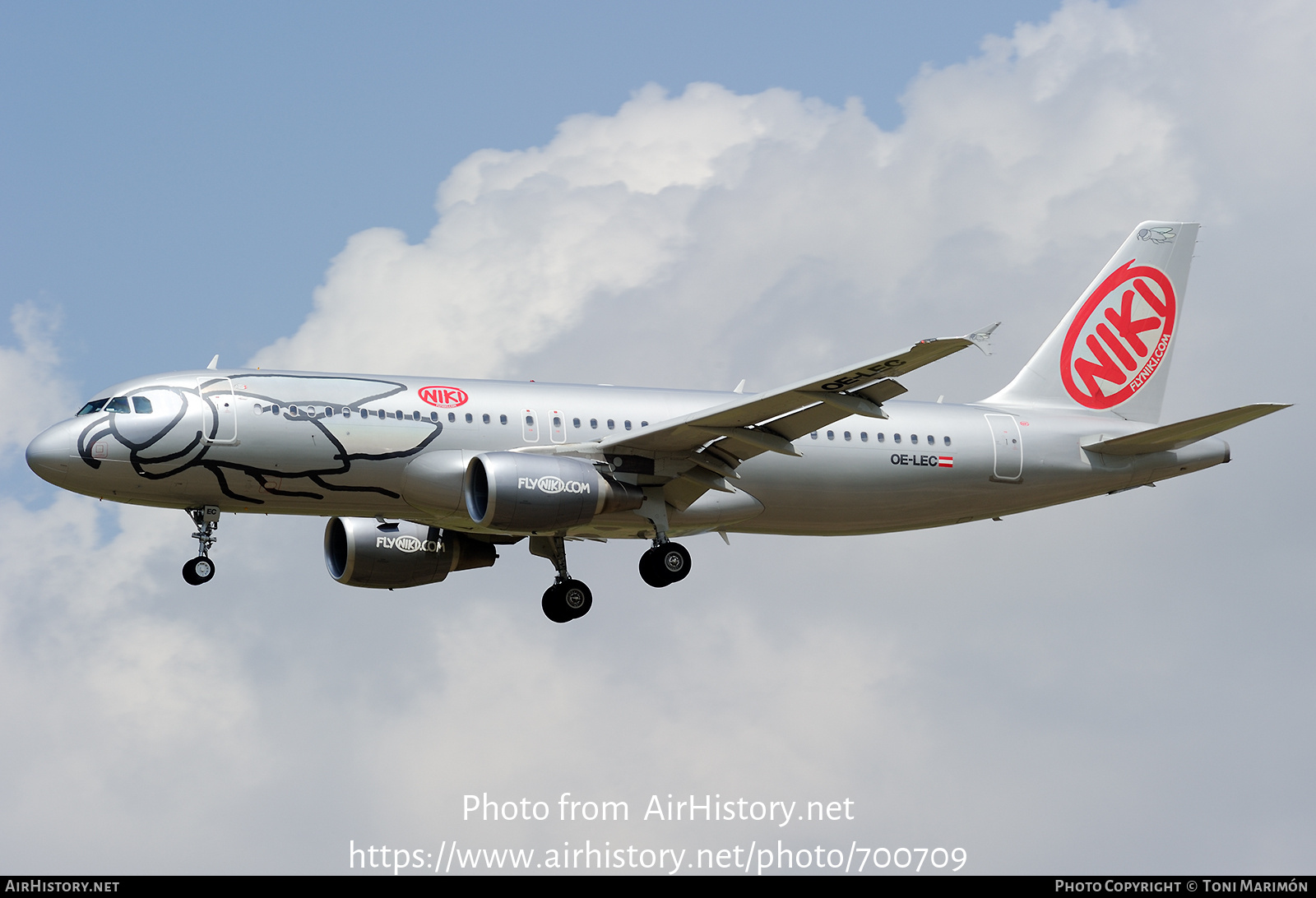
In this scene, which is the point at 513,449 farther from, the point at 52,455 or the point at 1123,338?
the point at 1123,338

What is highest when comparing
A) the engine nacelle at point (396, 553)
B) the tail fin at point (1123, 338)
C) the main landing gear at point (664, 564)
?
the tail fin at point (1123, 338)

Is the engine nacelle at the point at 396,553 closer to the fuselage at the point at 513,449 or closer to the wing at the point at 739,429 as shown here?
the fuselage at the point at 513,449

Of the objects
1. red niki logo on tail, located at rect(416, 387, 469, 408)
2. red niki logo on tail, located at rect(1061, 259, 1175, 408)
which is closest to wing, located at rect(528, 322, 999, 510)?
red niki logo on tail, located at rect(416, 387, 469, 408)

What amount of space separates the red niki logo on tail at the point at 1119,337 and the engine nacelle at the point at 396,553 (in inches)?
637

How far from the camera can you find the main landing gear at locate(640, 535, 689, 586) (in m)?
39.1

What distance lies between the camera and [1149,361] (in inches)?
1817

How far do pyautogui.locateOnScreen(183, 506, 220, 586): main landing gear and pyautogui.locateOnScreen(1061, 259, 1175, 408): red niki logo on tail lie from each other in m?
21.8

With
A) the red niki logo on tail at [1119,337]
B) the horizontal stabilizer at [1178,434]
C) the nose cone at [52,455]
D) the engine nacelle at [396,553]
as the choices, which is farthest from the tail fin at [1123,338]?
the nose cone at [52,455]

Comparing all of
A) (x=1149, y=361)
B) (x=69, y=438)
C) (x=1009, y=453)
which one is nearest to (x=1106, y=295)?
(x=1149, y=361)

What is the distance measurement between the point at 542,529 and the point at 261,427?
20.4 ft

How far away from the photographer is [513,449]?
38.0 m

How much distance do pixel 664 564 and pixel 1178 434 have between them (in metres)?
12.6

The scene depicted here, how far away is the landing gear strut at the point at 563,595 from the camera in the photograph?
137 feet

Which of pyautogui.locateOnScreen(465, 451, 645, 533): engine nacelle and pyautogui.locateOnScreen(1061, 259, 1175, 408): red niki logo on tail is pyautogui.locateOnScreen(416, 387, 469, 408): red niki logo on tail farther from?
pyautogui.locateOnScreen(1061, 259, 1175, 408): red niki logo on tail
